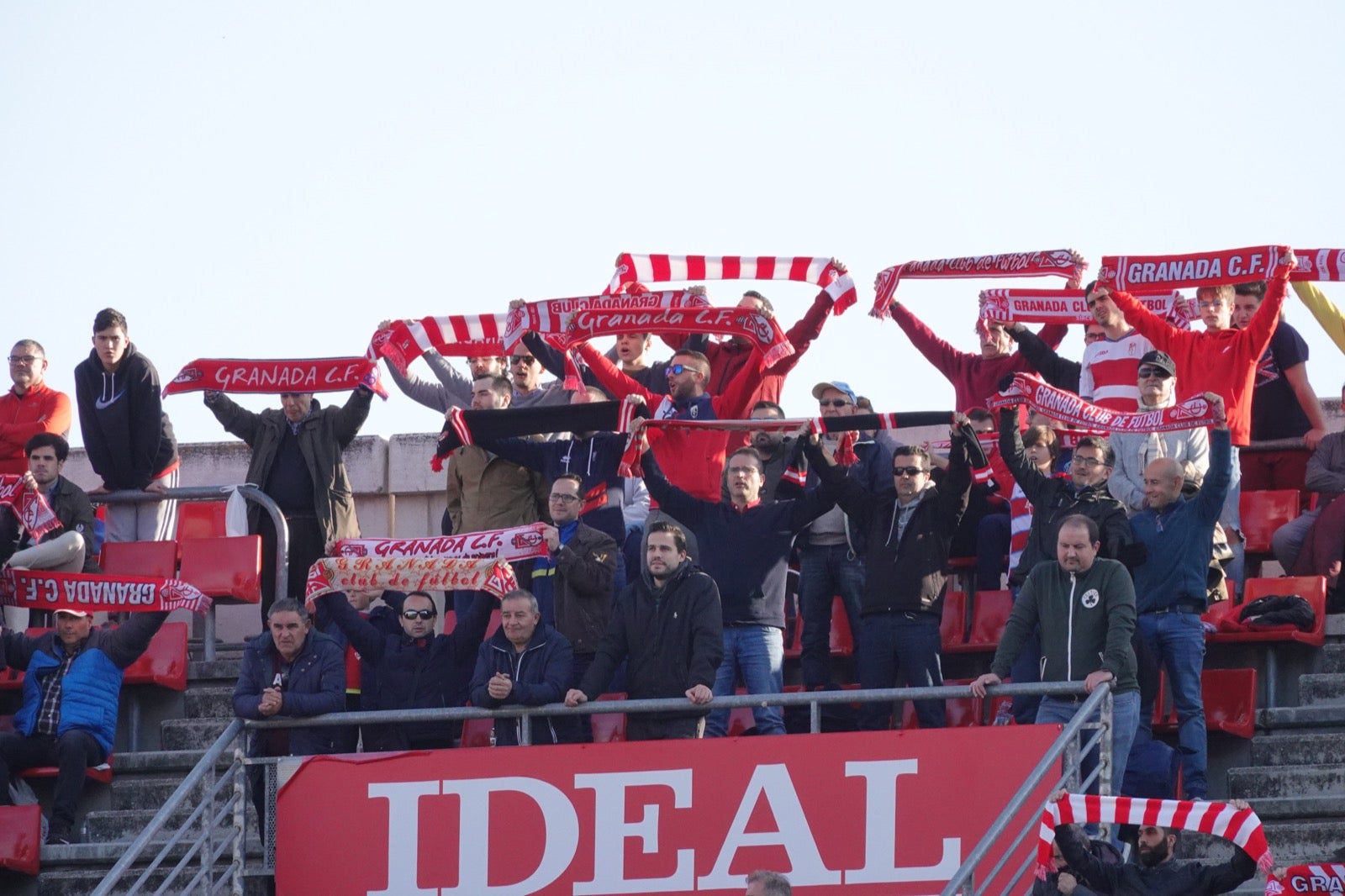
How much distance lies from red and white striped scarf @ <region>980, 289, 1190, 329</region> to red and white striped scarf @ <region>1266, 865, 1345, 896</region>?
568cm

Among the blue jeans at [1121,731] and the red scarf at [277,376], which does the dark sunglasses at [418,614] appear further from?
the blue jeans at [1121,731]

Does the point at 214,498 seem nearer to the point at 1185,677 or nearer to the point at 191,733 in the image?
the point at 191,733

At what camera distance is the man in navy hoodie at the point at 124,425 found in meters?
15.5

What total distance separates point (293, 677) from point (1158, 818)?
4.83 meters

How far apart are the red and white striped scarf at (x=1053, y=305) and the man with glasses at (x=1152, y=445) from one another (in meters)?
1.44

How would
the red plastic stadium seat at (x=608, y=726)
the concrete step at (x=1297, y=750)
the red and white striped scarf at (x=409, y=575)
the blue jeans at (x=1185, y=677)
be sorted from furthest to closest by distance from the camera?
the red and white striped scarf at (x=409, y=575), the red plastic stadium seat at (x=608, y=726), the concrete step at (x=1297, y=750), the blue jeans at (x=1185, y=677)

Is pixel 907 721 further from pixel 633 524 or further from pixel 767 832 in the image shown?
pixel 633 524

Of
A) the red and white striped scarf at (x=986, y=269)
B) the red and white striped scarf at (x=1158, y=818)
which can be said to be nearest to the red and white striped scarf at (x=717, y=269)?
the red and white striped scarf at (x=986, y=269)

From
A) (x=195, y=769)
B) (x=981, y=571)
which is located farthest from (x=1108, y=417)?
(x=195, y=769)

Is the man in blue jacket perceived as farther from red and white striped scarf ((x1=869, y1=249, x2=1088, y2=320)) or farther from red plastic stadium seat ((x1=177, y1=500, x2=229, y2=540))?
red plastic stadium seat ((x1=177, y1=500, x2=229, y2=540))

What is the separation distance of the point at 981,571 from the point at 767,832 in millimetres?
2989

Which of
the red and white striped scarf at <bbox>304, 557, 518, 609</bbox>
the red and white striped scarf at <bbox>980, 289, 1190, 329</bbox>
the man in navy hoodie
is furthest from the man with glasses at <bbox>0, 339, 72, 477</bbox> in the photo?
the red and white striped scarf at <bbox>980, 289, 1190, 329</bbox>

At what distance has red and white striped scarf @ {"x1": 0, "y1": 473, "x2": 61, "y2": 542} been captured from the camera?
1472 cm

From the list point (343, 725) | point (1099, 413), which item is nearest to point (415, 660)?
point (343, 725)
